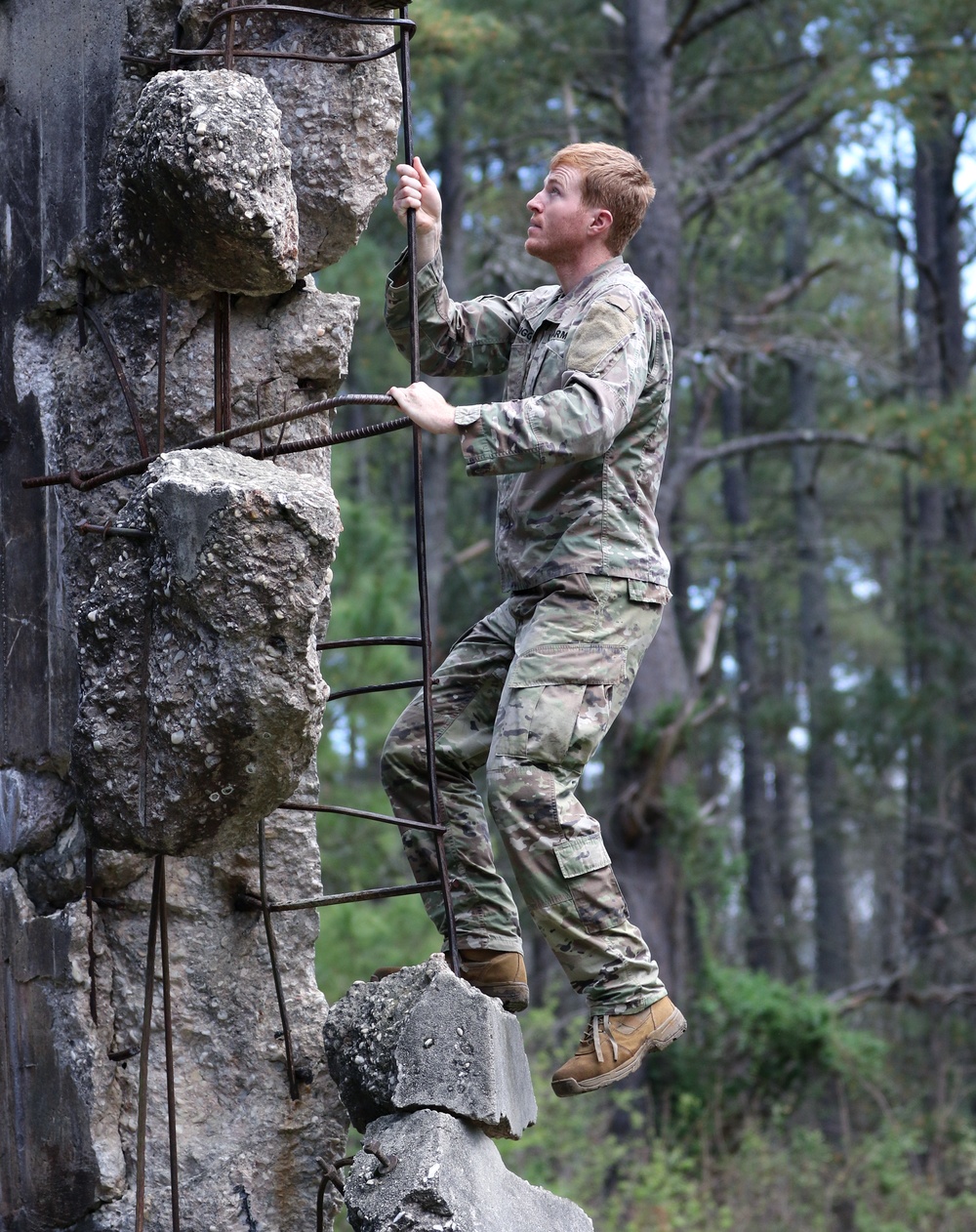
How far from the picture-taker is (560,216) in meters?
3.63

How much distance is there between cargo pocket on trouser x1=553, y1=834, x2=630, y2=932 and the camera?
3.31m

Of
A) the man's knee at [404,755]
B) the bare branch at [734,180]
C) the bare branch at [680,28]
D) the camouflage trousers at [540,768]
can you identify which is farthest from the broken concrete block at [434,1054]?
the bare branch at [734,180]

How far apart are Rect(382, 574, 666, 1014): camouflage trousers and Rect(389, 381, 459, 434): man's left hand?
1.69 ft

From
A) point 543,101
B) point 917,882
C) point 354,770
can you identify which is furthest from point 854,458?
point 354,770

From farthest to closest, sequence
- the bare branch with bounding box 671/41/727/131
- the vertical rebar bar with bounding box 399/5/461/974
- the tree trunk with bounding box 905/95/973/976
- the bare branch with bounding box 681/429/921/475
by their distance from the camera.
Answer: the tree trunk with bounding box 905/95/973/976 < the bare branch with bounding box 671/41/727/131 < the bare branch with bounding box 681/429/921/475 < the vertical rebar bar with bounding box 399/5/461/974

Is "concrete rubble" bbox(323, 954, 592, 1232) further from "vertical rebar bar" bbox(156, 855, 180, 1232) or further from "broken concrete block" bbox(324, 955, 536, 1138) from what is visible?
"vertical rebar bar" bbox(156, 855, 180, 1232)

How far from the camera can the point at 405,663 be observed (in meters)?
10.2

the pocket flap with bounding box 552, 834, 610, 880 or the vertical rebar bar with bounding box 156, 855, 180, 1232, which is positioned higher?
the pocket flap with bounding box 552, 834, 610, 880

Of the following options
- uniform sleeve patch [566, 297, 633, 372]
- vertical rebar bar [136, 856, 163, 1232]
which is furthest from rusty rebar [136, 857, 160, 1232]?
uniform sleeve patch [566, 297, 633, 372]

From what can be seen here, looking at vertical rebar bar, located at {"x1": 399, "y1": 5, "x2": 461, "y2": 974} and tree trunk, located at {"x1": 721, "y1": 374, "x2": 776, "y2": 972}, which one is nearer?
vertical rebar bar, located at {"x1": 399, "y1": 5, "x2": 461, "y2": 974}

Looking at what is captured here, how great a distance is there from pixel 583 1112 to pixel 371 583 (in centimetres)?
382

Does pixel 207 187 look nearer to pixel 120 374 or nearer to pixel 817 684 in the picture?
pixel 120 374

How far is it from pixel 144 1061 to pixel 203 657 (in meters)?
0.95

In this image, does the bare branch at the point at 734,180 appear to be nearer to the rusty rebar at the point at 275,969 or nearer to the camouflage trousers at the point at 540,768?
the camouflage trousers at the point at 540,768
